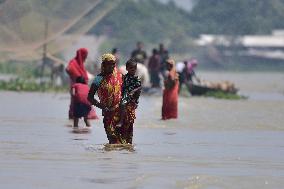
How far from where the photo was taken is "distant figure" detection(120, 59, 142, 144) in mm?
15219

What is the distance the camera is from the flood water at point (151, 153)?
1170cm

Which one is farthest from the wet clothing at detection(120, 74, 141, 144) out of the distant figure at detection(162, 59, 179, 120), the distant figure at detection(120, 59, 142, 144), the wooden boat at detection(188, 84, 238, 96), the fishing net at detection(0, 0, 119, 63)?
the wooden boat at detection(188, 84, 238, 96)

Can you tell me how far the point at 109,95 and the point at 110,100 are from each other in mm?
73

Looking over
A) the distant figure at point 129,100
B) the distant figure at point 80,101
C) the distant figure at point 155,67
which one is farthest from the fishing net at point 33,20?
the distant figure at point 129,100

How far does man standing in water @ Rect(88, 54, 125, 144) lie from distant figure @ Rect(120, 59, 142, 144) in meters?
0.07

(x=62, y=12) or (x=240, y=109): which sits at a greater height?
(x=62, y=12)

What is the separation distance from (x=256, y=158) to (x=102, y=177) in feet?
10.3

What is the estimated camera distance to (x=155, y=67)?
35.7m

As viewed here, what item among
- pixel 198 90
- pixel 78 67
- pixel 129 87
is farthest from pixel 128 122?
pixel 198 90

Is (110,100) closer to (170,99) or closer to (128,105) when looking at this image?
(128,105)

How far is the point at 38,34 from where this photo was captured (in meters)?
31.3

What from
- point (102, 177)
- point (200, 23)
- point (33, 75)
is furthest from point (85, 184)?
point (200, 23)

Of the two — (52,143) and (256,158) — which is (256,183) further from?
(52,143)

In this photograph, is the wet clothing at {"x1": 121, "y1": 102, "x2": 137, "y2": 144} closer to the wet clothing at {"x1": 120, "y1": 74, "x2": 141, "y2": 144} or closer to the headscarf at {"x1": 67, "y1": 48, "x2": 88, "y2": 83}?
the wet clothing at {"x1": 120, "y1": 74, "x2": 141, "y2": 144}
